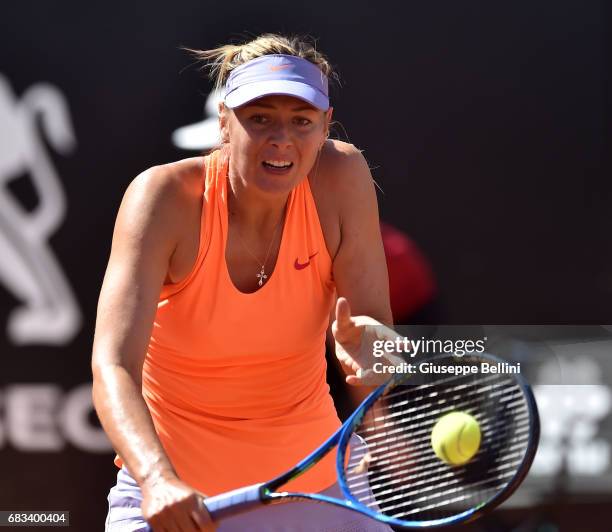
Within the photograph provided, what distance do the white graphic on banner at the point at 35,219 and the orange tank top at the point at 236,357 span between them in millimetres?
989


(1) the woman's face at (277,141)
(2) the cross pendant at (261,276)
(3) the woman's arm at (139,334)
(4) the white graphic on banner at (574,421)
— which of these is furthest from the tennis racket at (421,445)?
(4) the white graphic on banner at (574,421)

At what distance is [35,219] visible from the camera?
323 cm

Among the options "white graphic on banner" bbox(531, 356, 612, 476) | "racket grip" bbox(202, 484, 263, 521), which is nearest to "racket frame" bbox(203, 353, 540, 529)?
"racket grip" bbox(202, 484, 263, 521)

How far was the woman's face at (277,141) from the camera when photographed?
220 centimetres

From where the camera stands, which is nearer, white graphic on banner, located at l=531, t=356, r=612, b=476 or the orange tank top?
the orange tank top

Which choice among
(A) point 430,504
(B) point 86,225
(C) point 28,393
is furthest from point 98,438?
(A) point 430,504

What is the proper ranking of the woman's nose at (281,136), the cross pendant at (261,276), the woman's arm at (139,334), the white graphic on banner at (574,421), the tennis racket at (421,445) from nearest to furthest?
the woman's arm at (139,334) < the tennis racket at (421,445) < the woman's nose at (281,136) < the cross pendant at (261,276) < the white graphic on banner at (574,421)

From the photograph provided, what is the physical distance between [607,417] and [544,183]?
684 mm

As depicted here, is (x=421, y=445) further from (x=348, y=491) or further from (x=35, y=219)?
(x=35, y=219)

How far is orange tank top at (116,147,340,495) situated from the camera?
7.36 feet

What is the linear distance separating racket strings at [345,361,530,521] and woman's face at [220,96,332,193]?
1.57ft

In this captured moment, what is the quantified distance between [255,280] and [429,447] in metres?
0.49

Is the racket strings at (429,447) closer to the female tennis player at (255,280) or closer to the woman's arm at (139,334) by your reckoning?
the female tennis player at (255,280)

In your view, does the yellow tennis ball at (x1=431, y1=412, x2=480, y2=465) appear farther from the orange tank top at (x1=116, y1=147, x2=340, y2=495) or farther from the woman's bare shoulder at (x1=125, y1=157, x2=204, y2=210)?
the woman's bare shoulder at (x1=125, y1=157, x2=204, y2=210)
